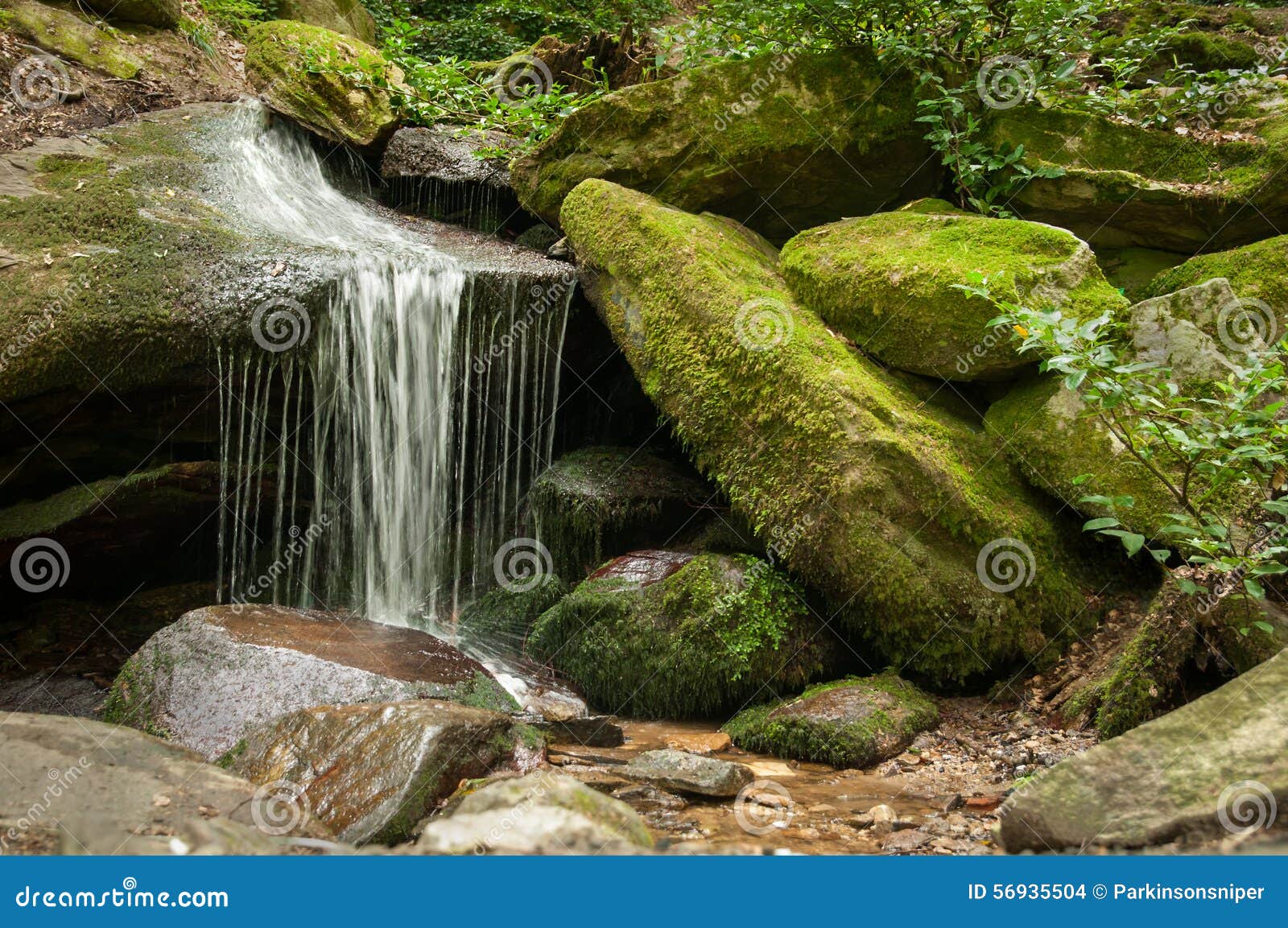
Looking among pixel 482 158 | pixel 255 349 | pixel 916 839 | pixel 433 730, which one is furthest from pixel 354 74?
pixel 916 839

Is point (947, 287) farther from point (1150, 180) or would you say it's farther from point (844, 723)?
point (844, 723)

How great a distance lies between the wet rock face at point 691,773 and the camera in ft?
12.6

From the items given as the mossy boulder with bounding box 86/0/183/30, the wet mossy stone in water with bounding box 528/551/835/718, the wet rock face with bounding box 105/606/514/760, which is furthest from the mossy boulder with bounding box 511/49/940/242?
the mossy boulder with bounding box 86/0/183/30

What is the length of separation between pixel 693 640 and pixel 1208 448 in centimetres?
281

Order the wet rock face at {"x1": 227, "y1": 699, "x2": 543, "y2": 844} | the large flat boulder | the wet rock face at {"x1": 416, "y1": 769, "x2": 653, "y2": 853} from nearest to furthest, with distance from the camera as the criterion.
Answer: the wet rock face at {"x1": 416, "y1": 769, "x2": 653, "y2": 853} → the large flat boulder → the wet rock face at {"x1": 227, "y1": 699, "x2": 543, "y2": 844}

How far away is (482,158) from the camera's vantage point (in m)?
8.54

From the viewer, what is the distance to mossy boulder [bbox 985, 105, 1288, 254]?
6066mm

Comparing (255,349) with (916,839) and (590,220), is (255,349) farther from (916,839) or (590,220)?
(916,839)

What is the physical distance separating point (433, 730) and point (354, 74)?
7701mm

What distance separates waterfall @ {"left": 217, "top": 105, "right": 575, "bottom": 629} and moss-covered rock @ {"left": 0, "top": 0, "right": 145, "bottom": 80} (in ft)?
8.84

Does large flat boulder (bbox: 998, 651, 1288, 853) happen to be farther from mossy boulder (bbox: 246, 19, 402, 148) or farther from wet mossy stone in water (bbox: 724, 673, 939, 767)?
mossy boulder (bbox: 246, 19, 402, 148)

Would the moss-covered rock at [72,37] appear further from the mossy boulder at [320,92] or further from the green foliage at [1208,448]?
the green foliage at [1208,448]

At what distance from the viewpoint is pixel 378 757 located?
359cm

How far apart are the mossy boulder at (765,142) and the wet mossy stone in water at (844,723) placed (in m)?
4.11
